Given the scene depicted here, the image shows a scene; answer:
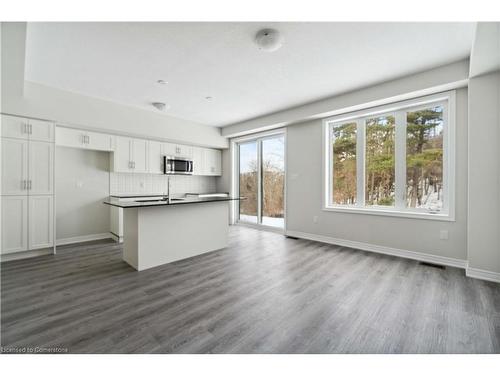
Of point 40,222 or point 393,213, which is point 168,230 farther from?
point 393,213

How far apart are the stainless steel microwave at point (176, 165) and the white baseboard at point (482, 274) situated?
17.8 ft

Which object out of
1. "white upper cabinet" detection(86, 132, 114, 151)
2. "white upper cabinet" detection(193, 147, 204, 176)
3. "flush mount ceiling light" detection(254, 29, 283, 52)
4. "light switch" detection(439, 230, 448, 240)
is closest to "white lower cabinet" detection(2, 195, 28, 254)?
"white upper cabinet" detection(86, 132, 114, 151)

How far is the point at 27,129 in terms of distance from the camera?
3.38 m

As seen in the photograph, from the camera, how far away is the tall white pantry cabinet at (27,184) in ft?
10.6

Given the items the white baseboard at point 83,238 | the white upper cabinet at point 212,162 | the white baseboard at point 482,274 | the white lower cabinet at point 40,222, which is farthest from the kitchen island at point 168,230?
the white baseboard at point 482,274

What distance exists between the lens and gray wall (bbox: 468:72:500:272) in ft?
A: 8.60

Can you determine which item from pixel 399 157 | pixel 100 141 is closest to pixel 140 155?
pixel 100 141

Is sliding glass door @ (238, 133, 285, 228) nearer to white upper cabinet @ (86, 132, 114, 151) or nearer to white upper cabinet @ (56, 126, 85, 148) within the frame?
white upper cabinet @ (86, 132, 114, 151)

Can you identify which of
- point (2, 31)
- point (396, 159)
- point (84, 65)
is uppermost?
point (84, 65)

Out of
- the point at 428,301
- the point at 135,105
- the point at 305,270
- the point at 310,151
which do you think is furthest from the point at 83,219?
the point at 428,301

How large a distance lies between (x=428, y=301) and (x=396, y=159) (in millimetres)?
2243

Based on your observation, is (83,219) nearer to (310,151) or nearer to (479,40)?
(310,151)

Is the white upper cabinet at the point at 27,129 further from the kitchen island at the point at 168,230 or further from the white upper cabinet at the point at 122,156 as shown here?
the kitchen island at the point at 168,230

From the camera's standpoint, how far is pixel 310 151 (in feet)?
15.1
